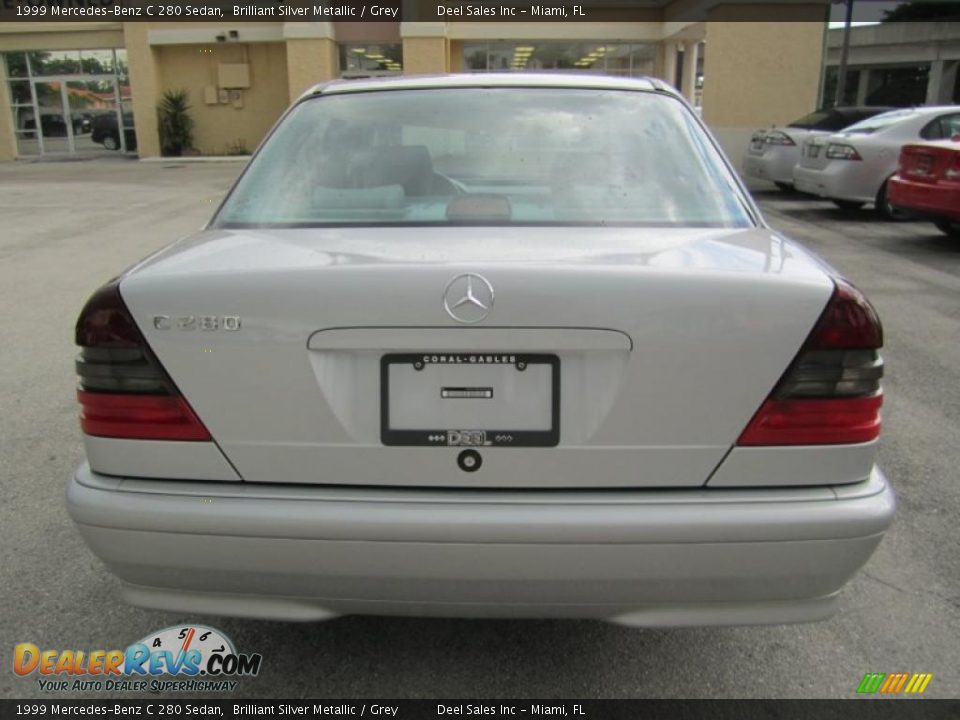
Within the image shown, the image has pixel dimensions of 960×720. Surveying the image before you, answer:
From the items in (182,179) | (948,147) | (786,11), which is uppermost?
(786,11)

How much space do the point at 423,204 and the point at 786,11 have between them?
19.6m

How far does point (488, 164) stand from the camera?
274 cm

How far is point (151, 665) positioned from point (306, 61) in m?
23.5

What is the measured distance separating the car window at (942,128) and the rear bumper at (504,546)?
1103 centimetres

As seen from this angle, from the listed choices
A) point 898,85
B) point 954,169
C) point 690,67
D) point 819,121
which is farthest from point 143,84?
point 898,85

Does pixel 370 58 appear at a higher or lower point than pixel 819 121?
higher

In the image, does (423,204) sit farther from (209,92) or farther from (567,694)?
(209,92)

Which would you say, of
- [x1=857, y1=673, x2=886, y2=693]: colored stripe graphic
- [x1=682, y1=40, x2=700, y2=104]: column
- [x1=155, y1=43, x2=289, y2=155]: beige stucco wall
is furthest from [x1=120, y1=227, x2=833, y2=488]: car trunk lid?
[x1=682, y1=40, x2=700, y2=104]: column

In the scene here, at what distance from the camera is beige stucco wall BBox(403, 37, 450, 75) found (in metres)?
24.0

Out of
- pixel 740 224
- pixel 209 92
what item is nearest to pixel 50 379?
pixel 740 224

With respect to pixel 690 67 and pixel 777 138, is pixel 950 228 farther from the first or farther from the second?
pixel 690 67

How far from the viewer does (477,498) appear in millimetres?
1907

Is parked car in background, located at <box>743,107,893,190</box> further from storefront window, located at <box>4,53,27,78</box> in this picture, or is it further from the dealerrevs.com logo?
storefront window, located at <box>4,53,27,78</box>

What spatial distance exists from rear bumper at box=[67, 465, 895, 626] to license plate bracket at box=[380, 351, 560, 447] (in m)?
0.13
